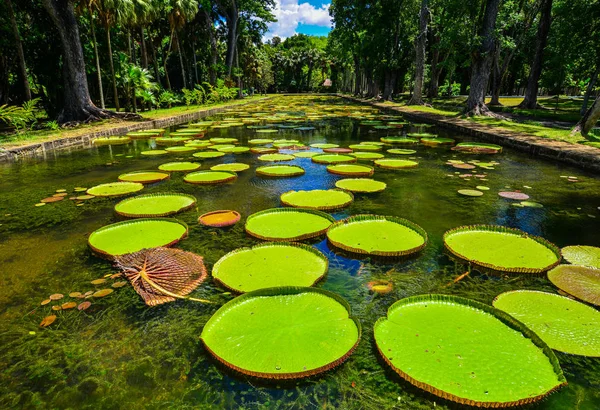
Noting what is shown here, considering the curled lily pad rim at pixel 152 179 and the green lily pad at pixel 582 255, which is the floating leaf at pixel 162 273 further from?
the green lily pad at pixel 582 255

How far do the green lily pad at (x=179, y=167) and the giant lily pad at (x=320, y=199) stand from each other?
2.30m

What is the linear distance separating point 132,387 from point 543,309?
7.56ft

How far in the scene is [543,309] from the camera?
1907 millimetres

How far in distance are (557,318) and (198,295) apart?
7.26 ft

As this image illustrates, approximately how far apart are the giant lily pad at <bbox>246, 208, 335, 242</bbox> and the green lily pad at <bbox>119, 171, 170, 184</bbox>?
7.56 ft

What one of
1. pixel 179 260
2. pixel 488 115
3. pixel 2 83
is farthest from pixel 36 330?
pixel 2 83

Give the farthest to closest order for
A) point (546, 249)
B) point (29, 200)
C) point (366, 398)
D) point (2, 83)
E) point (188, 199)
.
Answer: point (2, 83) → point (29, 200) → point (188, 199) → point (546, 249) → point (366, 398)

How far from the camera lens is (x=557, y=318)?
1846 millimetres

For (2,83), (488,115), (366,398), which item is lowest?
(366,398)

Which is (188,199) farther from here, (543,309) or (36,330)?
(543,309)

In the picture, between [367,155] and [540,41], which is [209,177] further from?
[540,41]

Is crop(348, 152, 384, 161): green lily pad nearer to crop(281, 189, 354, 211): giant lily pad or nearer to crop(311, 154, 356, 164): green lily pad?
crop(311, 154, 356, 164): green lily pad

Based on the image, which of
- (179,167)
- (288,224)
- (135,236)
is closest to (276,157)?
(179,167)

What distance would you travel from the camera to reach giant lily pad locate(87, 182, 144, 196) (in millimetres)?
4117
